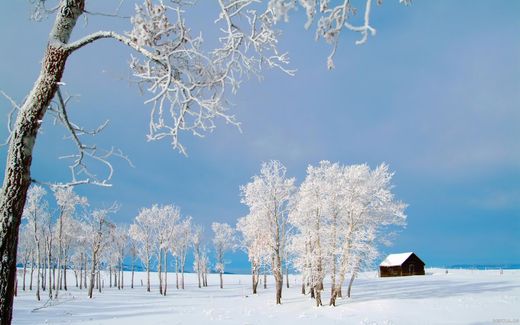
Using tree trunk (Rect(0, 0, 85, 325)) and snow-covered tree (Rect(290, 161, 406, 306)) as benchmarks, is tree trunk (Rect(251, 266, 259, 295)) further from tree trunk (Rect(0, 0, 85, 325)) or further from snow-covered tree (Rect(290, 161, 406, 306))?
tree trunk (Rect(0, 0, 85, 325))

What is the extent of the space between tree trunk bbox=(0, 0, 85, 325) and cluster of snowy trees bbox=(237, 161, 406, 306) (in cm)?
2452

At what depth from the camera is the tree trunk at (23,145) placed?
3.81 m

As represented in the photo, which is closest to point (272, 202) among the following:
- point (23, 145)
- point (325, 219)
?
point (325, 219)

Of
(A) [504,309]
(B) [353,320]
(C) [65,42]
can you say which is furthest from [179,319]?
(C) [65,42]

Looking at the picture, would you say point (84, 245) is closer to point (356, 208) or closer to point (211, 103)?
point (356, 208)

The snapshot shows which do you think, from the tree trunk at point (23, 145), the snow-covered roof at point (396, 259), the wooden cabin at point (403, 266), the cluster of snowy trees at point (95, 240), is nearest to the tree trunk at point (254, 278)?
the cluster of snowy trees at point (95, 240)

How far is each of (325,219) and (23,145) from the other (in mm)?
26848

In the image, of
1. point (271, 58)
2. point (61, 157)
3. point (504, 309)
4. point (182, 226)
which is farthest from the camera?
point (182, 226)

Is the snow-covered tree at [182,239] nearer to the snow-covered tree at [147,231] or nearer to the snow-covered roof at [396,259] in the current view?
the snow-covered tree at [147,231]

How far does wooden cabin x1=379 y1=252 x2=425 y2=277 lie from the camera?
65.2m

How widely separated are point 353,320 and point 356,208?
975 cm

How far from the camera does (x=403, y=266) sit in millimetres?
65188

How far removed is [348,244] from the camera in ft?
89.6

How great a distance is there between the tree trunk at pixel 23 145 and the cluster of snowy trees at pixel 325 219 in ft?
80.5
